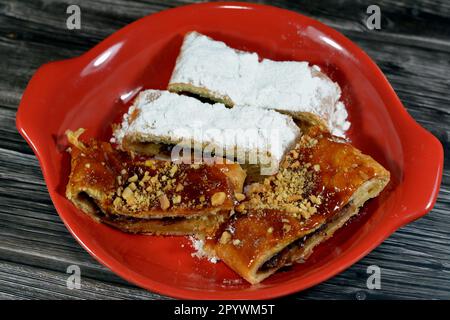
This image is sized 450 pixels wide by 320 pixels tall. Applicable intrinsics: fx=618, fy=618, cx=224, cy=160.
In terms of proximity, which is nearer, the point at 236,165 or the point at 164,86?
the point at 236,165

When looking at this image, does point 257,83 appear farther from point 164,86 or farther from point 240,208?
point 240,208

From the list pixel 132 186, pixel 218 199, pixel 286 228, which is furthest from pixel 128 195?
pixel 286 228

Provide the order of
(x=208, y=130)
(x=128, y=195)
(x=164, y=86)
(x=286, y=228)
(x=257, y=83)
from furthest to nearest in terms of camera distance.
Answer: (x=164, y=86) < (x=257, y=83) < (x=208, y=130) < (x=128, y=195) < (x=286, y=228)

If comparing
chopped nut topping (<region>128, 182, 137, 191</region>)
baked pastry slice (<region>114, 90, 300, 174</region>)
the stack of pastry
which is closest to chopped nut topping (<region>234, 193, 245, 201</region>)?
the stack of pastry

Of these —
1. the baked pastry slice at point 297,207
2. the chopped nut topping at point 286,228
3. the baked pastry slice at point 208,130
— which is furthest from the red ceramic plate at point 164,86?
the baked pastry slice at point 208,130

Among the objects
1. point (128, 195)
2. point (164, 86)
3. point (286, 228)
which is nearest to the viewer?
point (286, 228)

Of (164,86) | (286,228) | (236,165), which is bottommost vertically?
(286,228)

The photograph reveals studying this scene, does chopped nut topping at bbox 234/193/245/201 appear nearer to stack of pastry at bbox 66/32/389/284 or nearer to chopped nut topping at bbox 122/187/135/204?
stack of pastry at bbox 66/32/389/284

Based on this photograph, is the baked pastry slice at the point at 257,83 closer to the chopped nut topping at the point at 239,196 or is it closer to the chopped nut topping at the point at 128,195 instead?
the chopped nut topping at the point at 239,196
